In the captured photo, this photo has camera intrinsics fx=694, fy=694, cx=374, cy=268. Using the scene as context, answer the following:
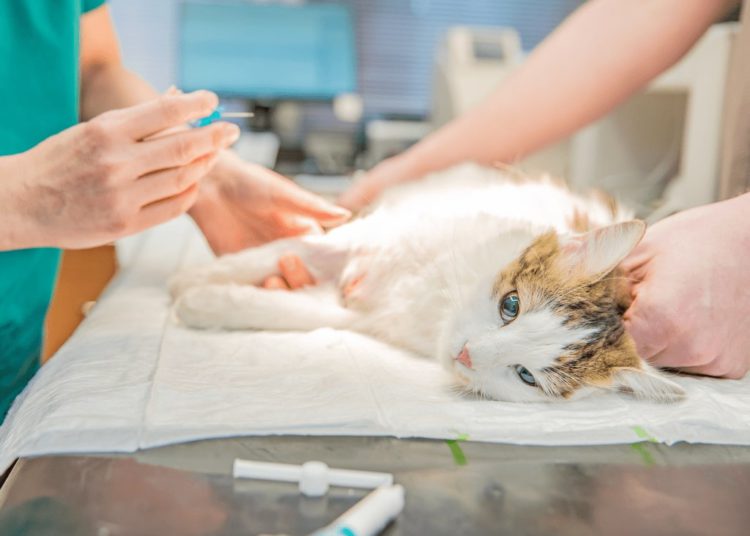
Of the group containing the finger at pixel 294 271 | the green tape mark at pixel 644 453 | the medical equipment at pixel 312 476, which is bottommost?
the finger at pixel 294 271

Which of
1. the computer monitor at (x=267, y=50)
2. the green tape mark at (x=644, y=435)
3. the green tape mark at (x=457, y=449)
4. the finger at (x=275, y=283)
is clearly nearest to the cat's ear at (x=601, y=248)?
the green tape mark at (x=644, y=435)

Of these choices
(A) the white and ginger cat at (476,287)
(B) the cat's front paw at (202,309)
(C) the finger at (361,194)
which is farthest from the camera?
(C) the finger at (361,194)

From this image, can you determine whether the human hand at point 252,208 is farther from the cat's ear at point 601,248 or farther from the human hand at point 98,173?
the cat's ear at point 601,248

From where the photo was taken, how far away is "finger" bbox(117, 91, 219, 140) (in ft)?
2.90

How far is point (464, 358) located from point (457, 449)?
263 mm

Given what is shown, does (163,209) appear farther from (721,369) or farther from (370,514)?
(721,369)

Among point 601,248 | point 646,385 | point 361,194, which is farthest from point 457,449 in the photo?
point 361,194

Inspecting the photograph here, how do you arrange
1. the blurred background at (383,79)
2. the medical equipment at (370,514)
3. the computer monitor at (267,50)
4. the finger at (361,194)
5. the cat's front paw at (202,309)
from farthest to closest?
the computer monitor at (267,50), the blurred background at (383,79), the finger at (361,194), the cat's front paw at (202,309), the medical equipment at (370,514)

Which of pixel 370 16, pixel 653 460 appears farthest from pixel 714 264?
pixel 370 16

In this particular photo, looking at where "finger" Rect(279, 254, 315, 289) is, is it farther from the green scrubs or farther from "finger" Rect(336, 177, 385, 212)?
the green scrubs

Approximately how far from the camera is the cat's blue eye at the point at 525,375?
0.97 m

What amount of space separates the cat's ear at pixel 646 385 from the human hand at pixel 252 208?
2.18 feet

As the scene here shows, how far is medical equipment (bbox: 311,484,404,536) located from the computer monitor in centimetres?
308

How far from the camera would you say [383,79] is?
4047 mm
